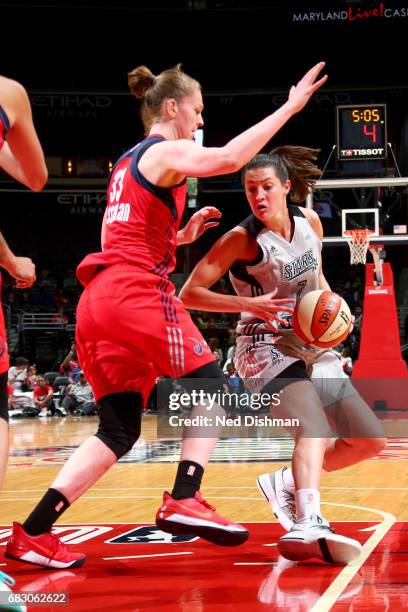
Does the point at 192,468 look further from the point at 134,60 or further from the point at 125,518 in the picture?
the point at 134,60

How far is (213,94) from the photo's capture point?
27.8 meters

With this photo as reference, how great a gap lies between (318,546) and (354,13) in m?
24.2

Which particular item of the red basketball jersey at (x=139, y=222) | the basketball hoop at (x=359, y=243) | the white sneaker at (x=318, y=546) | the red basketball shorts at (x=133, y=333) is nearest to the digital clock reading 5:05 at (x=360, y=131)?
the basketball hoop at (x=359, y=243)

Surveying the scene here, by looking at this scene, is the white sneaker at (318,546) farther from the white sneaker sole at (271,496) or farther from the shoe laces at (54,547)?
the shoe laces at (54,547)

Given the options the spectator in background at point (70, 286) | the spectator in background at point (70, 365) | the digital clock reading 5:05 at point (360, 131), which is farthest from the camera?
the spectator in background at point (70, 286)

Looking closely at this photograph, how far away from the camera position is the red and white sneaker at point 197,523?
3498 mm

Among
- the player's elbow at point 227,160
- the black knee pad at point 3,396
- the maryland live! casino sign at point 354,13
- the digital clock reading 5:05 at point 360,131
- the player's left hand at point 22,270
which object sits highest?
the maryland live! casino sign at point 354,13

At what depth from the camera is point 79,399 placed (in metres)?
19.0

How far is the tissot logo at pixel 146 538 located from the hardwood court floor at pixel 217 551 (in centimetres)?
1

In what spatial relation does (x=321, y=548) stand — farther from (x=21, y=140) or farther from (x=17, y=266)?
(x=21, y=140)

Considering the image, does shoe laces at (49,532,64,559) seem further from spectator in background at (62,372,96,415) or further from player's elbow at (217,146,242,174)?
spectator in background at (62,372,96,415)

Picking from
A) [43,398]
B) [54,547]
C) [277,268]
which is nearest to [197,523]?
[54,547]

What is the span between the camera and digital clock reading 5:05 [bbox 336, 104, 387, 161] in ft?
52.7

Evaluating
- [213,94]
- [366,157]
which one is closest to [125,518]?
[366,157]
